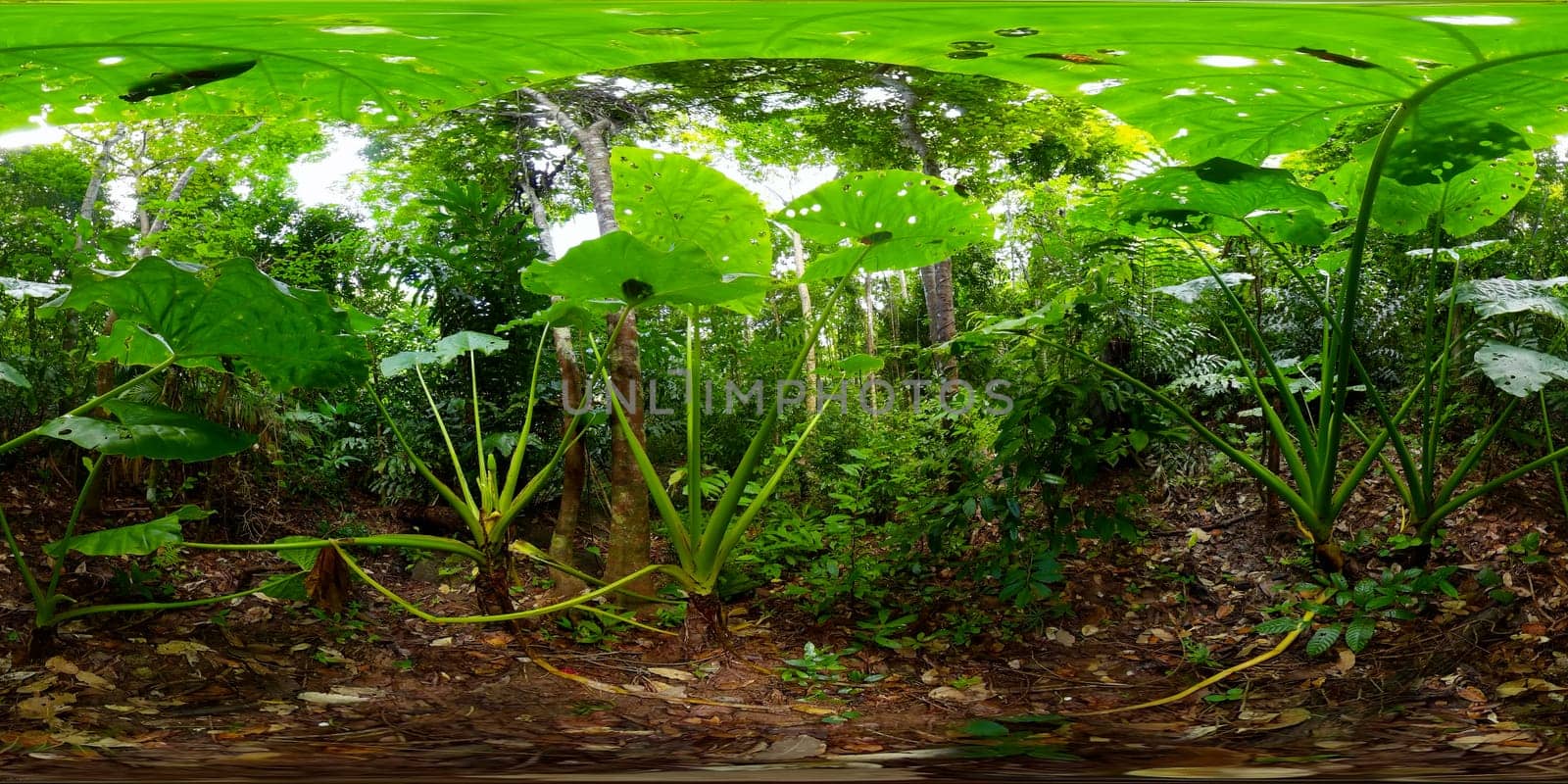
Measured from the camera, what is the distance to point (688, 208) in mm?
997

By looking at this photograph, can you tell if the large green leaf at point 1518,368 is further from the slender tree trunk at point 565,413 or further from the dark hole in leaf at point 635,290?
the slender tree trunk at point 565,413

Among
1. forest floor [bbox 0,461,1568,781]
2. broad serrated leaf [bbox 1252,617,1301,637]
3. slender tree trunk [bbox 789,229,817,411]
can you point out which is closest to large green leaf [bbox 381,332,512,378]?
forest floor [bbox 0,461,1568,781]

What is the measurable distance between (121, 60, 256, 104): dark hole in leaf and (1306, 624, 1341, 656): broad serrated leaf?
43.2 inches

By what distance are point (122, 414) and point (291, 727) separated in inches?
14.7

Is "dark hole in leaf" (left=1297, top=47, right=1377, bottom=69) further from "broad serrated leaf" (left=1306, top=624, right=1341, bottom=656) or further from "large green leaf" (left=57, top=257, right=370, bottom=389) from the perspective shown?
"large green leaf" (left=57, top=257, right=370, bottom=389)

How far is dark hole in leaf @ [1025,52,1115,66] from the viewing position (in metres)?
0.47

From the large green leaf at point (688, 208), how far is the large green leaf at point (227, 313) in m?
0.37

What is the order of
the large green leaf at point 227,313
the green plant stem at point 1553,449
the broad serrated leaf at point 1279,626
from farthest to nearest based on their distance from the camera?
the green plant stem at point 1553,449, the broad serrated leaf at point 1279,626, the large green leaf at point 227,313

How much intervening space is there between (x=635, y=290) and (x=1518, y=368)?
36.5 inches

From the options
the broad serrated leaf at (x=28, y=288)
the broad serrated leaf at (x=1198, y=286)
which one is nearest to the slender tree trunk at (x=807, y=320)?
the broad serrated leaf at (x=1198, y=286)

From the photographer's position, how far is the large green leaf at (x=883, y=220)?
95cm

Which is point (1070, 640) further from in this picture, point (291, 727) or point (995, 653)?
point (291, 727)

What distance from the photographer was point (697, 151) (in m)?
1.10

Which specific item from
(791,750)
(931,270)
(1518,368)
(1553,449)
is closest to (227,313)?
(791,750)
